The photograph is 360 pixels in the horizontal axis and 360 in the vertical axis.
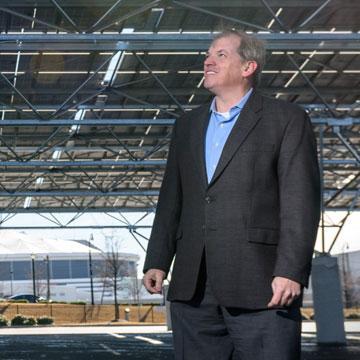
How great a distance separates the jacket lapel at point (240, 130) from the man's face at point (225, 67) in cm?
11

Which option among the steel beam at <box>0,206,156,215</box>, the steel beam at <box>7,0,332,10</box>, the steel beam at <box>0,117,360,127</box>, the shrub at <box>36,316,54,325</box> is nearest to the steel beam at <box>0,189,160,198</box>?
the steel beam at <box>0,206,156,215</box>

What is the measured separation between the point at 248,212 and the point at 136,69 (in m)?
15.1

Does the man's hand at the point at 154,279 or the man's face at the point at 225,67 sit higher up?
the man's face at the point at 225,67

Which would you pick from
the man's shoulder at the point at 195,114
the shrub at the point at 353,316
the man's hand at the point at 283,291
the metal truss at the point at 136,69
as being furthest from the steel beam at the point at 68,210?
the man's hand at the point at 283,291

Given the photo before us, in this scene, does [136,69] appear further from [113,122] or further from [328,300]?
[328,300]

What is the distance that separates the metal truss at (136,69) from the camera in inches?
530

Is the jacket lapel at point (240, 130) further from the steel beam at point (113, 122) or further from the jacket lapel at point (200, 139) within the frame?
the steel beam at point (113, 122)

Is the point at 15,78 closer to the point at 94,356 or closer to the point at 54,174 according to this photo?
the point at 94,356

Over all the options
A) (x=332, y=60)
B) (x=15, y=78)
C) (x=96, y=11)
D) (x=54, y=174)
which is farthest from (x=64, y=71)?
(x=54, y=174)

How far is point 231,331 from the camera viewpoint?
340cm

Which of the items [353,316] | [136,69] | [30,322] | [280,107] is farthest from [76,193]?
[280,107]

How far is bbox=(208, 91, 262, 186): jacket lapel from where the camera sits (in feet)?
11.5

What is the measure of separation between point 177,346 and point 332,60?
49.8 ft

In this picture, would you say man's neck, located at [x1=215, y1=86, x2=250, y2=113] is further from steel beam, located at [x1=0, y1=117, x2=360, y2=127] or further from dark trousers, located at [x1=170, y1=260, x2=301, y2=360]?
steel beam, located at [x1=0, y1=117, x2=360, y2=127]
